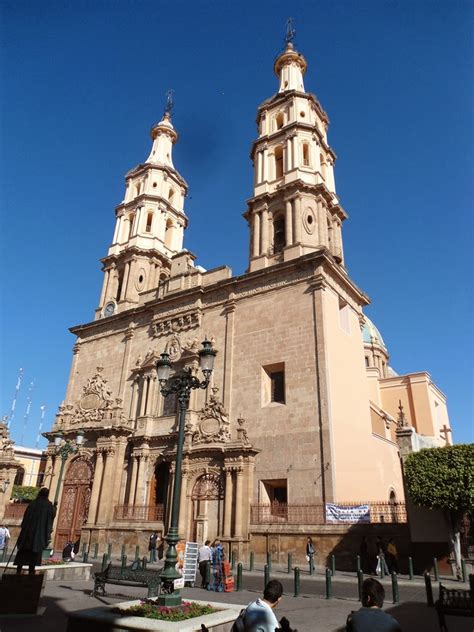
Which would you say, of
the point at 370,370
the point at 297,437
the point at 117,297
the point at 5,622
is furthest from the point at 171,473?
the point at 370,370

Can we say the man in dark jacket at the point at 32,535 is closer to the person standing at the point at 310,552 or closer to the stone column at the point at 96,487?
the person standing at the point at 310,552

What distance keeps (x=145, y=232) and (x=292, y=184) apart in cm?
1321

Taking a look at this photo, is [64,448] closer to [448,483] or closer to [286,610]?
[286,610]

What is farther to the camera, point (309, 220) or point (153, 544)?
point (309, 220)

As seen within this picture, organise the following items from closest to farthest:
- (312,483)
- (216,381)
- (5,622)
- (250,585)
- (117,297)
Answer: (5,622), (250,585), (312,483), (216,381), (117,297)

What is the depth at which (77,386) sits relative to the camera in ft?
Result: 96.4

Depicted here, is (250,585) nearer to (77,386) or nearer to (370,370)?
(77,386)

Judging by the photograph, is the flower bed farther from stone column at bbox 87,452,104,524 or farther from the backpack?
stone column at bbox 87,452,104,524

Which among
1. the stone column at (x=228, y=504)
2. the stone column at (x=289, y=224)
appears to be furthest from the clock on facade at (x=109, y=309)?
the stone column at (x=228, y=504)

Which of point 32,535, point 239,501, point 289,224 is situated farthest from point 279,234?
point 32,535

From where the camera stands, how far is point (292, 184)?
25422 millimetres

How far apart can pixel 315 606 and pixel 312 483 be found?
851 cm

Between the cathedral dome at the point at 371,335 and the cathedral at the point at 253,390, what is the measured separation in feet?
65.2

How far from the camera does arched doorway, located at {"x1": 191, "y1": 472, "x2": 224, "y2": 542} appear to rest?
18719 mm
